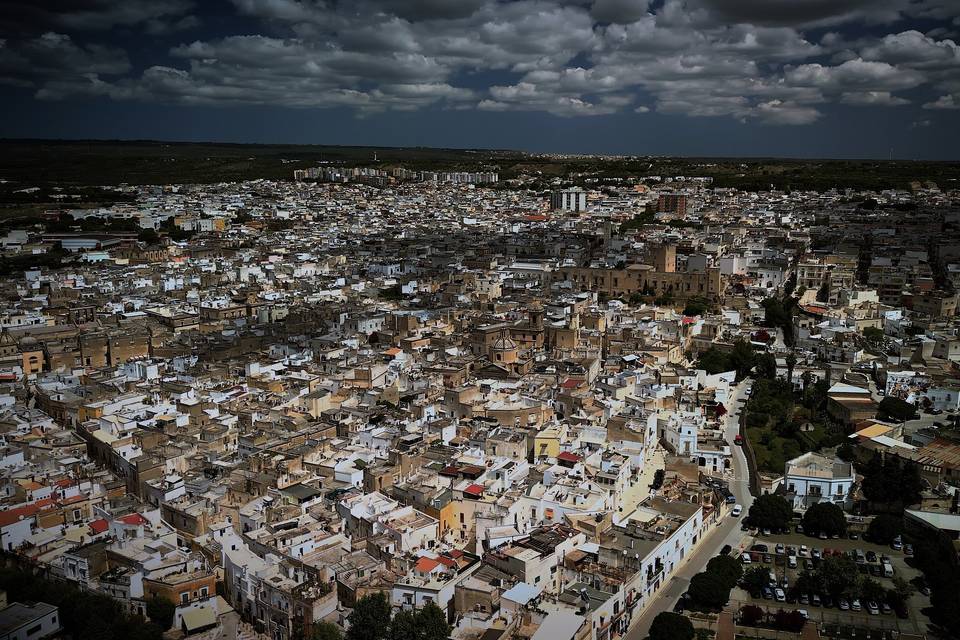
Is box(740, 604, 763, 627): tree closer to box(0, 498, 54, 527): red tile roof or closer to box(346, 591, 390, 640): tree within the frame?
box(346, 591, 390, 640): tree

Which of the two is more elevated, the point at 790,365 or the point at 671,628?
the point at 790,365

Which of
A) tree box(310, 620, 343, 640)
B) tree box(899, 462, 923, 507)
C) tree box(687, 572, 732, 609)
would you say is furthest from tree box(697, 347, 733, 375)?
tree box(310, 620, 343, 640)

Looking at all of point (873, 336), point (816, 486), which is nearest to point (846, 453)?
point (816, 486)

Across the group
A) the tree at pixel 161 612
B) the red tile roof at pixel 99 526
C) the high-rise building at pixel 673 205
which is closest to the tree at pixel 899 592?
the tree at pixel 161 612

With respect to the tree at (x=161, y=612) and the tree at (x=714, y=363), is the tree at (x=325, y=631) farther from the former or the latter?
the tree at (x=714, y=363)

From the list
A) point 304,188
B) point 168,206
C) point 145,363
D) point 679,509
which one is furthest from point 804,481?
point 304,188

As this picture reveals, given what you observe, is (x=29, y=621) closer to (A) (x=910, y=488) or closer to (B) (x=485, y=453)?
(B) (x=485, y=453)

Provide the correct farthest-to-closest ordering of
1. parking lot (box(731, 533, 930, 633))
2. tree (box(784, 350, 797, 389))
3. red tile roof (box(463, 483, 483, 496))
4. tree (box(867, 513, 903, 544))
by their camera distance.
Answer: tree (box(784, 350, 797, 389)), tree (box(867, 513, 903, 544)), red tile roof (box(463, 483, 483, 496)), parking lot (box(731, 533, 930, 633))
